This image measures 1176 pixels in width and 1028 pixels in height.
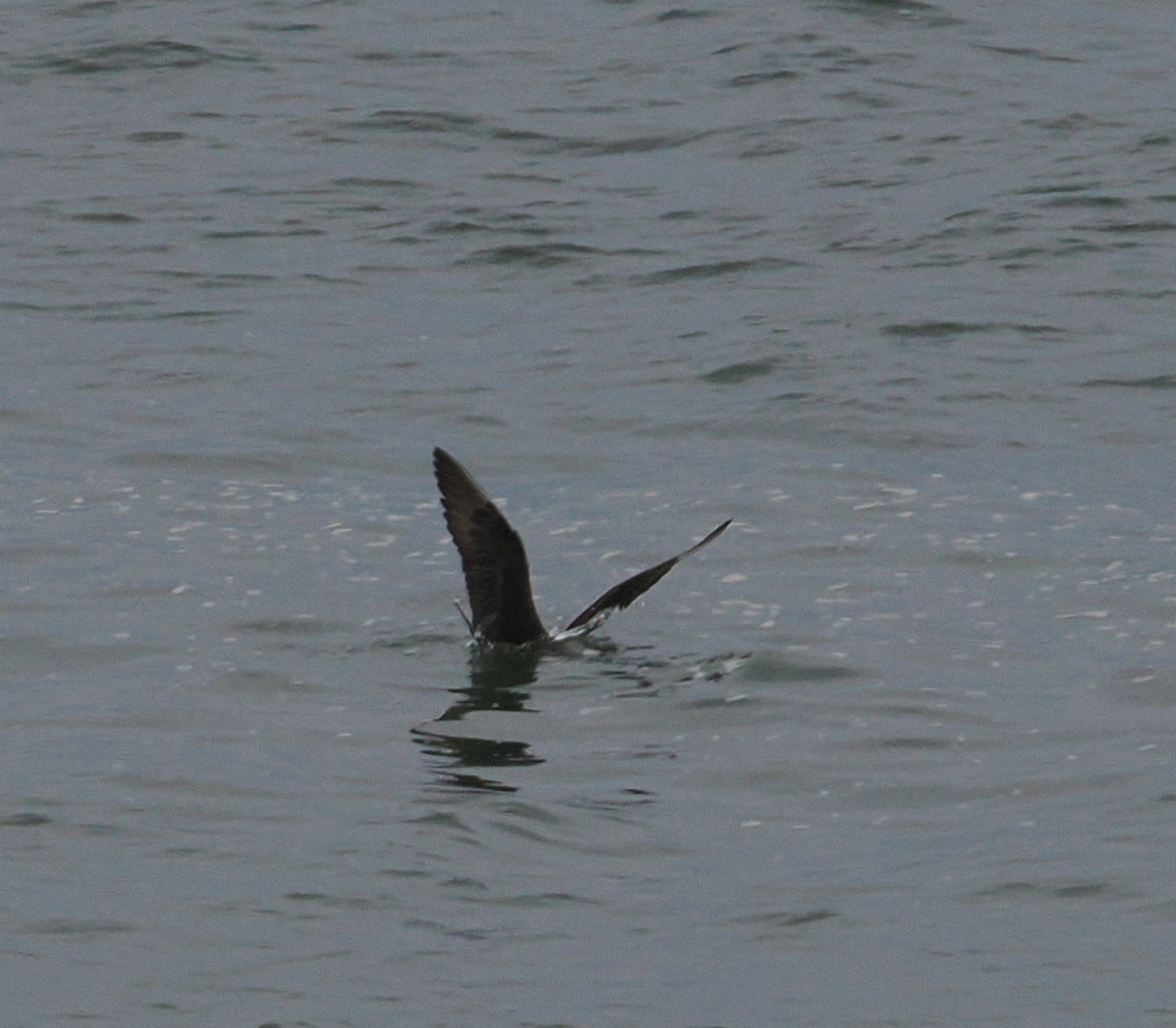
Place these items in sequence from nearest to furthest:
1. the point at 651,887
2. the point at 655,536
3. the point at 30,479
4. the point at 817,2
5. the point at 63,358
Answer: the point at 651,887
the point at 655,536
the point at 30,479
the point at 63,358
the point at 817,2

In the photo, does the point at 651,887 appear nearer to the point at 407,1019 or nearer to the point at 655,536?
the point at 407,1019

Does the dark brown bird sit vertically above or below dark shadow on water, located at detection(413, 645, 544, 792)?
above

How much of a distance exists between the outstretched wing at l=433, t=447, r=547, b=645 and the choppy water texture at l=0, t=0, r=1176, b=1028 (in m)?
0.16

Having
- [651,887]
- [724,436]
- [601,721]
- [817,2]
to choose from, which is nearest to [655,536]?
[724,436]

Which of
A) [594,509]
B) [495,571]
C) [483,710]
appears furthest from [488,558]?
[594,509]

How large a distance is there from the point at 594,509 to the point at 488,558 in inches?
90.6

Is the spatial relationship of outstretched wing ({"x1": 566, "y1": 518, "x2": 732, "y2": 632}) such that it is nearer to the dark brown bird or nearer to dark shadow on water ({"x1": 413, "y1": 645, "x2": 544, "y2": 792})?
the dark brown bird

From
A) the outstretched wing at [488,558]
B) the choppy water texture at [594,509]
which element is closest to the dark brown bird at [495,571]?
the outstretched wing at [488,558]

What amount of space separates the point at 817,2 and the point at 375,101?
4677 millimetres

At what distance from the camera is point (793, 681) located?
9359 millimetres

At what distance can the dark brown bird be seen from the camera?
30.1 ft

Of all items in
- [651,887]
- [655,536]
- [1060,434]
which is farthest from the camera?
[1060,434]

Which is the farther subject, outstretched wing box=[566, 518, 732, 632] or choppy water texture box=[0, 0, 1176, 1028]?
outstretched wing box=[566, 518, 732, 632]

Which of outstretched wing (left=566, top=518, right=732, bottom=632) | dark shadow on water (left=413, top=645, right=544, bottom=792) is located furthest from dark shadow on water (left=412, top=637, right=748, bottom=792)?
outstretched wing (left=566, top=518, right=732, bottom=632)
